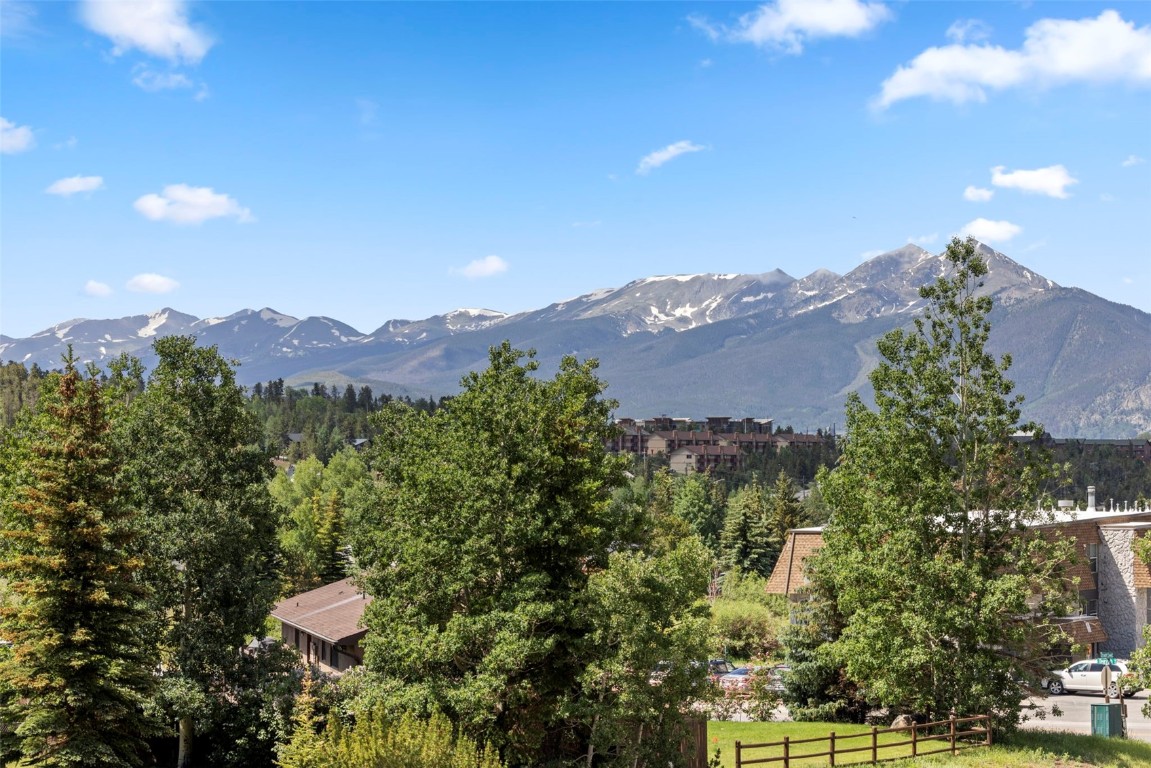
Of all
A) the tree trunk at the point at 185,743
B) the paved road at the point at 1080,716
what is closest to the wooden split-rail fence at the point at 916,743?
the paved road at the point at 1080,716

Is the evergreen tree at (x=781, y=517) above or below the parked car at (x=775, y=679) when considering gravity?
above

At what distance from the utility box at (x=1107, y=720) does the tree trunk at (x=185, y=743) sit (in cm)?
2856

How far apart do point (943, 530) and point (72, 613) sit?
24.1 metres

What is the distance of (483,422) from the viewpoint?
29125mm

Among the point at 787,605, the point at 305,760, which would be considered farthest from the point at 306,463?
the point at 305,760

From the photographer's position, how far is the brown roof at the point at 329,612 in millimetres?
46875

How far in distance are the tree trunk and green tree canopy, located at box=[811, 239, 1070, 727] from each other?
65.1ft

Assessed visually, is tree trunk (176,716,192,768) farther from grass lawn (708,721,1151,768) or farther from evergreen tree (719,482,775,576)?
evergreen tree (719,482,775,576)

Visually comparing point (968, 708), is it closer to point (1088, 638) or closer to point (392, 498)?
point (392, 498)

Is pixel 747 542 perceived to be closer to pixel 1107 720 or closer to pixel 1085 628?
pixel 1085 628

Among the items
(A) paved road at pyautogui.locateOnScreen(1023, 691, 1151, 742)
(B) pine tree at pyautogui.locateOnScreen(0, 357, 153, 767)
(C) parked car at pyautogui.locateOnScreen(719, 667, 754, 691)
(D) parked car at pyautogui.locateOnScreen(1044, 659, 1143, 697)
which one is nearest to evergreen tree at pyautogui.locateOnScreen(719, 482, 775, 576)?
(C) parked car at pyautogui.locateOnScreen(719, 667, 754, 691)

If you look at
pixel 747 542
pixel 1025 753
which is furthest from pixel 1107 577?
pixel 1025 753

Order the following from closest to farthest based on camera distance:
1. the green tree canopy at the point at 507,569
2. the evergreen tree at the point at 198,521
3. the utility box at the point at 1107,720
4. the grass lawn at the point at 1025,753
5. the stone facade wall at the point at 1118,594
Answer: the green tree canopy at the point at 507,569 < the grass lawn at the point at 1025,753 < the evergreen tree at the point at 198,521 < the utility box at the point at 1107,720 < the stone facade wall at the point at 1118,594

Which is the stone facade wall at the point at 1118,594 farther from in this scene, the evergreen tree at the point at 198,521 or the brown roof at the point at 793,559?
the evergreen tree at the point at 198,521
